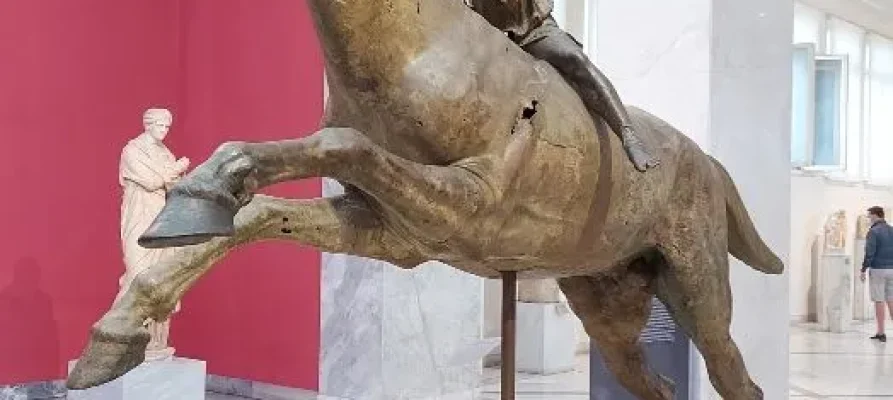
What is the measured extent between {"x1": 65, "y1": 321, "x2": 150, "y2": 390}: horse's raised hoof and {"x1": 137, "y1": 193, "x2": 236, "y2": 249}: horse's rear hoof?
0.28 metres

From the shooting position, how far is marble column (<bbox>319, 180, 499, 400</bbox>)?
768cm

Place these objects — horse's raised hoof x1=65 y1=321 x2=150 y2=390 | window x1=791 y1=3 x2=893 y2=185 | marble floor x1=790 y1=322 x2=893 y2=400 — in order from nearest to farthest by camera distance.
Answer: horse's raised hoof x1=65 y1=321 x2=150 y2=390
marble floor x1=790 y1=322 x2=893 y2=400
window x1=791 y1=3 x2=893 y2=185

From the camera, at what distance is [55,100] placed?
26.9ft

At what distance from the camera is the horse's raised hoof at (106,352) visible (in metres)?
2.19

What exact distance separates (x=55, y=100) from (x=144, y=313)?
255 inches

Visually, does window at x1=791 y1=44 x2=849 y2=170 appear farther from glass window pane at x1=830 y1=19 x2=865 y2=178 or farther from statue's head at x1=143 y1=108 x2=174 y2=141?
statue's head at x1=143 y1=108 x2=174 y2=141

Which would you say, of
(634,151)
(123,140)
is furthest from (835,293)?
(634,151)

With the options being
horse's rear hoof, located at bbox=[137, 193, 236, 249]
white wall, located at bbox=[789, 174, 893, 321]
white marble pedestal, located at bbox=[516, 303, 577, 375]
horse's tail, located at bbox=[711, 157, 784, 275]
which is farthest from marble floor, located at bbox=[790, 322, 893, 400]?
horse's rear hoof, located at bbox=[137, 193, 236, 249]

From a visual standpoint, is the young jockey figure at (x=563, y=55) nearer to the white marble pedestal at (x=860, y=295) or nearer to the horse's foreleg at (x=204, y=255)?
the horse's foreleg at (x=204, y=255)

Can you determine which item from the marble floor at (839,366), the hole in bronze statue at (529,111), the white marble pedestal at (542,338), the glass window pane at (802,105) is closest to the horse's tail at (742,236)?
the hole in bronze statue at (529,111)

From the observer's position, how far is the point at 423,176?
239 cm

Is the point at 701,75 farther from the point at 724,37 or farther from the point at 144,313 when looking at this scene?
the point at 144,313

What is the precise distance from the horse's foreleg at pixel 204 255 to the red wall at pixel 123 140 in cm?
565

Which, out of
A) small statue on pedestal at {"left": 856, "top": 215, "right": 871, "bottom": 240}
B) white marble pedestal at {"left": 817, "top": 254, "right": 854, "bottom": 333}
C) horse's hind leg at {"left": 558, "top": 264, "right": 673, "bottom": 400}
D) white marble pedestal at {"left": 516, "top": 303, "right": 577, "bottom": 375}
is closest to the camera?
horse's hind leg at {"left": 558, "top": 264, "right": 673, "bottom": 400}
